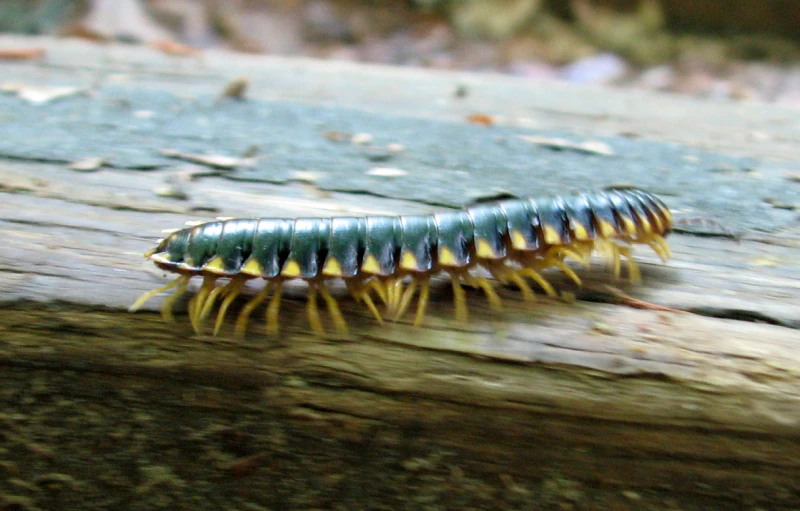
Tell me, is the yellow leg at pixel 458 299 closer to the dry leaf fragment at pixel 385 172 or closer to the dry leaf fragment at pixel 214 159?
the dry leaf fragment at pixel 385 172

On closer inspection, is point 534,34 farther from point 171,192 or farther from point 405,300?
point 405,300

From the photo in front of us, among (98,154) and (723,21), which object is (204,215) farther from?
(723,21)

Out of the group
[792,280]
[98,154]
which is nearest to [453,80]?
[98,154]

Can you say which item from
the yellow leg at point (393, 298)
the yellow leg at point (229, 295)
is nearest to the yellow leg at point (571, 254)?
the yellow leg at point (393, 298)

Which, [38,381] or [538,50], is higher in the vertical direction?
[538,50]

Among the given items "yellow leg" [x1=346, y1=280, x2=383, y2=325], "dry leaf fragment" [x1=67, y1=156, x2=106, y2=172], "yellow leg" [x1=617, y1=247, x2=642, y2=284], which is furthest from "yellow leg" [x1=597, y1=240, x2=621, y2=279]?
"dry leaf fragment" [x1=67, y1=156, x2=106, y2=172]

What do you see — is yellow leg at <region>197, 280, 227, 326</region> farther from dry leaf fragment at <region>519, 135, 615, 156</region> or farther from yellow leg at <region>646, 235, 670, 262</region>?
dry leaf fragment at <region>519, 135, 615, 156</region>

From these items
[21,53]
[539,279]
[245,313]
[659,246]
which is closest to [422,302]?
[539,279]
